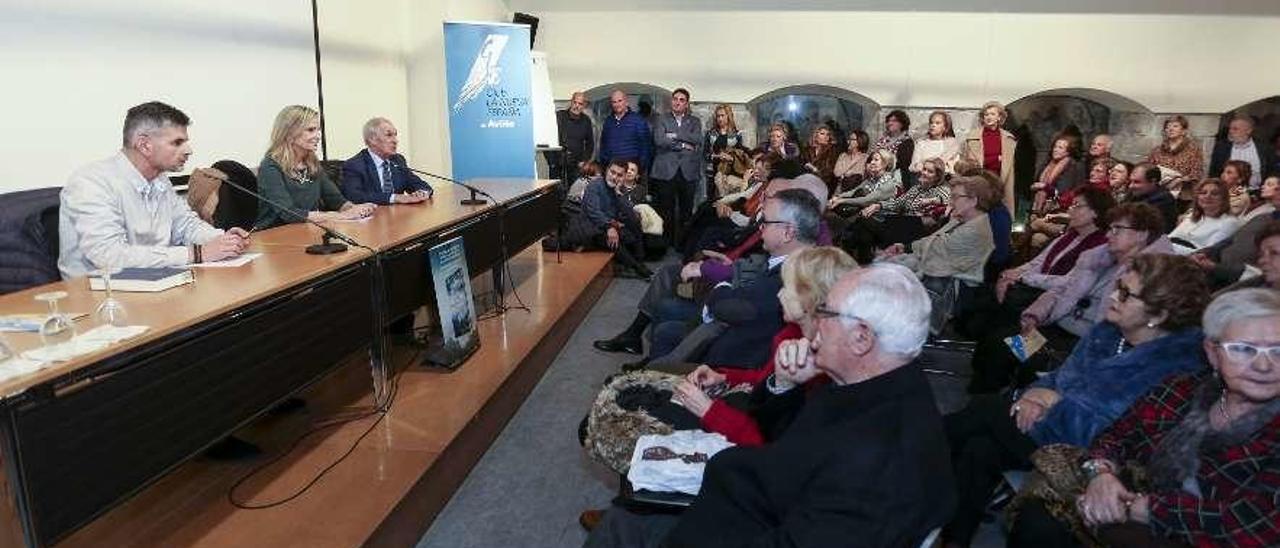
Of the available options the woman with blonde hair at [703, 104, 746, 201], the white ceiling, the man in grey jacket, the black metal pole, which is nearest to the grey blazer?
the man in grey jacket

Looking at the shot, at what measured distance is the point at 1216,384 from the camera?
68.6 inches

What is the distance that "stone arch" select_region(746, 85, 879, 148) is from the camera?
7859 mm

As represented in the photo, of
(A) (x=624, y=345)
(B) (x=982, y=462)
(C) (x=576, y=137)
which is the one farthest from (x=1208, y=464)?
(C) (x=576, y=137)

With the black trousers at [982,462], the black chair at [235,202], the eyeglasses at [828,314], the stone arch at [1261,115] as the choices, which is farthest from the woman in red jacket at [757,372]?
the stone arch at [1261,115]

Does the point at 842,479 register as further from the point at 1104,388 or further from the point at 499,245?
the point at 499,245

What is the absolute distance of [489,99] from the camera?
6.27 m

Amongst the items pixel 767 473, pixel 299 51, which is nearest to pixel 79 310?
pixel 767 473

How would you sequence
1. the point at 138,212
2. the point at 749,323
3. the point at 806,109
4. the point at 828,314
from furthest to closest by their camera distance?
the point at 806,109, the point at 138,212, the point at 749,323, the point at 828,314

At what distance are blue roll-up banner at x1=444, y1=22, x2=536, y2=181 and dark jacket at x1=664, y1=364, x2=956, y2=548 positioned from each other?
5229 mm

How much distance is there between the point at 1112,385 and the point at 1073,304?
110 centimetres

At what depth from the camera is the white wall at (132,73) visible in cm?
312

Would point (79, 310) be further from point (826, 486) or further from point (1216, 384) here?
point (1216, 384)

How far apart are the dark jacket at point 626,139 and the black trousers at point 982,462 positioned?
494 centimetres

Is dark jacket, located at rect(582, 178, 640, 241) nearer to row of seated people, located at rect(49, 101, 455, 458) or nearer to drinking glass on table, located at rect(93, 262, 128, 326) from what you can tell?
row of seated people, located at rect(49, 101, 455, 458)
